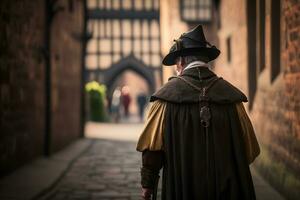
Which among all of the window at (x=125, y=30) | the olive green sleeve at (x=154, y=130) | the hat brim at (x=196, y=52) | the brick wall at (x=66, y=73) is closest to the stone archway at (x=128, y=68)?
the window at (x=125, y=30)

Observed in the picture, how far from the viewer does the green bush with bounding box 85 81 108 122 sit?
22430 mm

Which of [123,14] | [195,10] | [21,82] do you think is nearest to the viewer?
[21,82]

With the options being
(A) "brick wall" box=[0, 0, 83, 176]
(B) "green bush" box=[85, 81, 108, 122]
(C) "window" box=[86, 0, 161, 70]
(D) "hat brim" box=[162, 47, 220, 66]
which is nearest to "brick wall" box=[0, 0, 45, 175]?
(A) "brick wall" box=[0, 0, 83, 176]

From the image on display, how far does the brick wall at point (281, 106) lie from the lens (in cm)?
588

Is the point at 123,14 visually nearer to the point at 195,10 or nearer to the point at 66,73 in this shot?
the point at 195,10

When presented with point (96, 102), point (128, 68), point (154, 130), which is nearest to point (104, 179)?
point (154, 130)

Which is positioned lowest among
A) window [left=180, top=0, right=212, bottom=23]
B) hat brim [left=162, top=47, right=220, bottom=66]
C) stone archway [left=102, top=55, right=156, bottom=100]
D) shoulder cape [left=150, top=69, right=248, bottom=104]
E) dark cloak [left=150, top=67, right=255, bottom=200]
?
dark cloak [left=150, top=67, right=255, bottom=200]

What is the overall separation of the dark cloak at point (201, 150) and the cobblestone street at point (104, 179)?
3.35 metres

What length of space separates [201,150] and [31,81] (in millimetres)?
6658

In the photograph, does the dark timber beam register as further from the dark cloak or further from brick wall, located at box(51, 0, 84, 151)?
the dark cloak

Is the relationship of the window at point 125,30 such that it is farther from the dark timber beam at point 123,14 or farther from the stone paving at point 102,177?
the stone paving at point 102,177

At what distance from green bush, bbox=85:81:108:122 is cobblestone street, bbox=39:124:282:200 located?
33.8 ft

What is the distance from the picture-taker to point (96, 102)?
75.2 ft

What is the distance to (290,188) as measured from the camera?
19.8 ft
